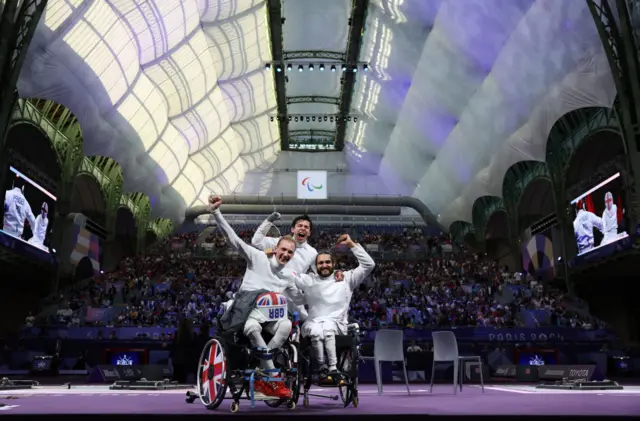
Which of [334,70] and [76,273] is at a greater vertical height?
[334,70]

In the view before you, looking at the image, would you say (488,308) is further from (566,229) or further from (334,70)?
(334,70)

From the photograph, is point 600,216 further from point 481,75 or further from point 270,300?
point 270,300

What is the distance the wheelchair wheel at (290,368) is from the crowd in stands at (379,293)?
63.2 ft

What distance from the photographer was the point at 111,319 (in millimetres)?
29844

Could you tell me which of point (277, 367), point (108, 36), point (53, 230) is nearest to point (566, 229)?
point (108, 36)

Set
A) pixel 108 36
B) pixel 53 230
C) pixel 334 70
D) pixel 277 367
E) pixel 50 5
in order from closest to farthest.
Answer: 1. pixel 277 367
2. pixel 50 5
3. pixel 108 36
4. pixel 53 230
5. pixel 334 70

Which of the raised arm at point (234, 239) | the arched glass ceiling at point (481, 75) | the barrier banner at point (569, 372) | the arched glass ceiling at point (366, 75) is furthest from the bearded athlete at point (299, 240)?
the arched glass ceiling at point (366, 75)

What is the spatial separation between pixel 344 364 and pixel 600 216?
91.7ft

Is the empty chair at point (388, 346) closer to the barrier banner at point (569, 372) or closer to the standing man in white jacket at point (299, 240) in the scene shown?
the standing man in white jacket at point (299, 240)

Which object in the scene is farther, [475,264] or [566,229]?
[475,264]

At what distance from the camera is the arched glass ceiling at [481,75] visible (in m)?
27.1

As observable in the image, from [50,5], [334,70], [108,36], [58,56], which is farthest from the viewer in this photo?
[334,70]

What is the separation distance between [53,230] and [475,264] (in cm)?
2857

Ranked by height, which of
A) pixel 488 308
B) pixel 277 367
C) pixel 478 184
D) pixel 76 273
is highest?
pixel 478 184
